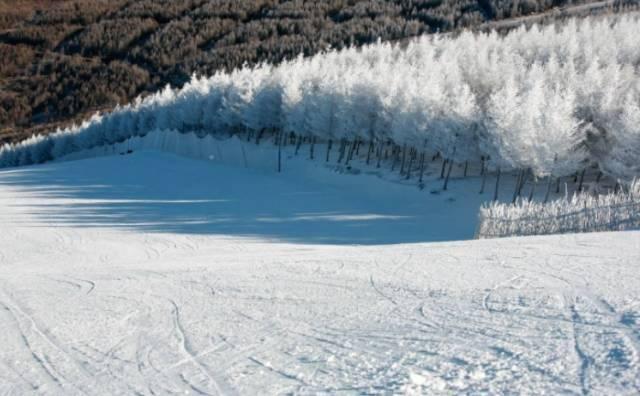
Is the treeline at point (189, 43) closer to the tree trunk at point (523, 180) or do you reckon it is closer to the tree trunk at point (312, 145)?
the tree trunk at point (312, 145)

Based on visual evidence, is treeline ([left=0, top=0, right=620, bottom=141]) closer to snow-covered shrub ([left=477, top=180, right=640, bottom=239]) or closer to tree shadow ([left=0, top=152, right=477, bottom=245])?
tree shadow ([left=0, top=152, right=477, bottom=245])

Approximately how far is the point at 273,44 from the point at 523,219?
393ft

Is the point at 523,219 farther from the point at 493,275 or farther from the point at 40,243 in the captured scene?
the point at 40,243

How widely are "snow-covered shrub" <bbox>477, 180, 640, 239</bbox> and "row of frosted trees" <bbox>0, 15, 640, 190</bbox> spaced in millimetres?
16248

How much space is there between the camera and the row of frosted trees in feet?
132

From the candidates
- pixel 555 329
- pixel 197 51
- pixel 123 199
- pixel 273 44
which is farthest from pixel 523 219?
pixel 197 51

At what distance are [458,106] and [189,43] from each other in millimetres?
129179

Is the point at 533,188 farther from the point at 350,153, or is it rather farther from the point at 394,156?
the point at 350,153

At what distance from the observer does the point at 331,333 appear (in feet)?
29.6

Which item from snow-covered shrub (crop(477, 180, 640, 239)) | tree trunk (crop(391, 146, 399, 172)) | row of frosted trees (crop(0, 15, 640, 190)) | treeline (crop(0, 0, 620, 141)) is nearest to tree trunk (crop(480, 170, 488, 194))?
row of frosted trees (crop(0, 15, 640, 190))

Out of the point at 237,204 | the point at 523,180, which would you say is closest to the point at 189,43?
the point at 237,204

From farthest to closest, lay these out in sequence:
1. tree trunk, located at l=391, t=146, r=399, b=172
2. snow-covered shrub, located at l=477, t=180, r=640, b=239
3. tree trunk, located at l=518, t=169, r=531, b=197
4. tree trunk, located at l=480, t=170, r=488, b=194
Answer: tree trunk, located at l=391, t=146, r=399, b=172 < tree trunk, located at l=480, t=170, r=488, b=194 < tree trunk, located at l=518, t=169, r=531, b=197 < snow-covered shrub, located at l=477, t=180, r=640, b=239

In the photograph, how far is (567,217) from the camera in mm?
22875

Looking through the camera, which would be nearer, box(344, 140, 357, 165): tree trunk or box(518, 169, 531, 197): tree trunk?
box(518, 169, 531, 197): tree trunk
